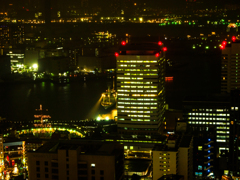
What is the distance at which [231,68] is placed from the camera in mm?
9664

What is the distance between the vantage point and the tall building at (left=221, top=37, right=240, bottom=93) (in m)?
9.57

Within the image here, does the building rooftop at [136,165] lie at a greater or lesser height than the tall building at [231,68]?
Result: lesser

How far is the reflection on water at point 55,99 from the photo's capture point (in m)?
9.20

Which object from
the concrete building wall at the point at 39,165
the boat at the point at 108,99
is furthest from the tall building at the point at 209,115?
the concrete building wall at the point at 39,165

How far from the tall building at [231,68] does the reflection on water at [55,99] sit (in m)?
2.11

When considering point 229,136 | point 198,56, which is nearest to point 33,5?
point 198,56

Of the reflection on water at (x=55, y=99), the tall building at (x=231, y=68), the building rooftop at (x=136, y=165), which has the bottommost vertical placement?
the building rooftop at (x=136, y=165)

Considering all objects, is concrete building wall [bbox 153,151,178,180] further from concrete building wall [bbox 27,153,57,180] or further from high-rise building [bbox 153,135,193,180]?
concrete building wall [bbox 27,153,57,180]

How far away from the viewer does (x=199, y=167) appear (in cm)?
569

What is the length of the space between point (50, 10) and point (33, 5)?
749 millimetres

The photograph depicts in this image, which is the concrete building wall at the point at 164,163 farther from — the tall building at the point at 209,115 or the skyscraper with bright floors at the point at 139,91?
the skyscraper with bright floors at the point at 139,91

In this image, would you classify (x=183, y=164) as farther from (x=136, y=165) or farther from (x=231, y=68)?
(x=231, y=68)

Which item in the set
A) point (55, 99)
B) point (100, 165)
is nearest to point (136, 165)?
point (100, 165)

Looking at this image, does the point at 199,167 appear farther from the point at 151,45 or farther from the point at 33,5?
the point at 33,5
